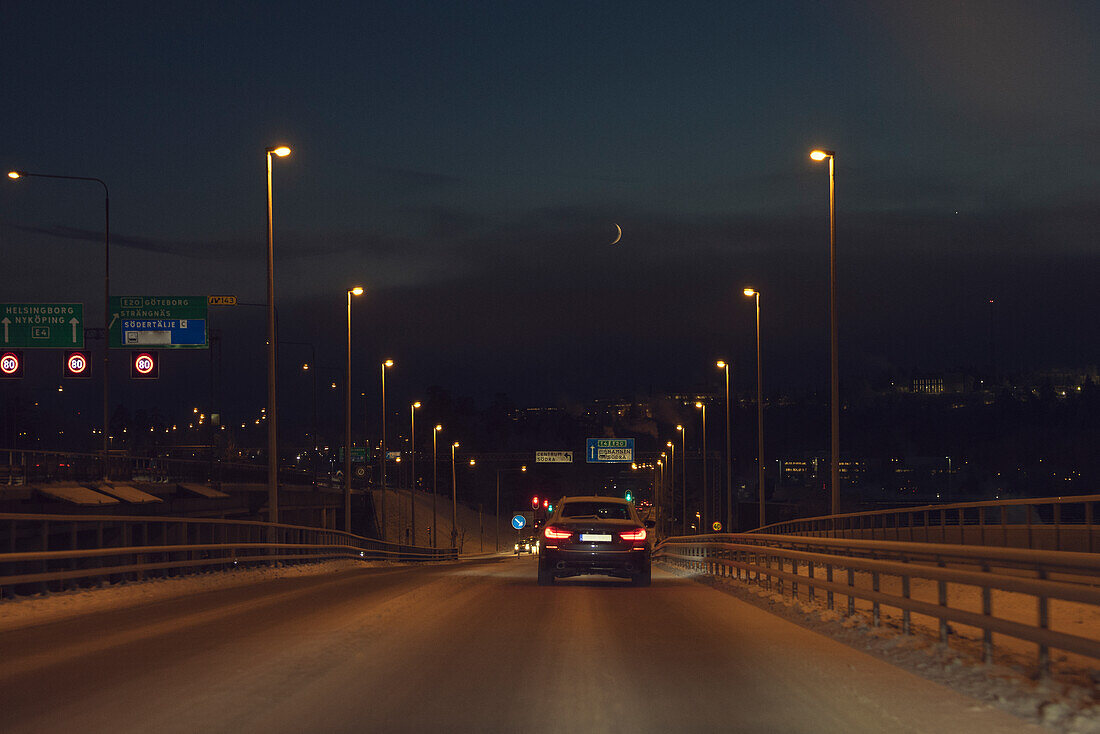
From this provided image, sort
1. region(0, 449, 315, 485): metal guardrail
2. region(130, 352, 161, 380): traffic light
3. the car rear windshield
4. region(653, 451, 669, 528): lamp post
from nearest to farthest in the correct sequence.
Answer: the car rear windshield → region(130, 352, 161, 380): traffic light → region(0, 449, 315, 485): metal guardrail → region(653, 451, 669, 528): lamp post

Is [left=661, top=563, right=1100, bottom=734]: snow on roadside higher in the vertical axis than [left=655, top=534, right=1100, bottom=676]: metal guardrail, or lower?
lower

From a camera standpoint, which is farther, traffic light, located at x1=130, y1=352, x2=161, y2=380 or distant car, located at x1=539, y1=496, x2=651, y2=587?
traffic light, located at x1=130, y1=352, x2=161, y2=380

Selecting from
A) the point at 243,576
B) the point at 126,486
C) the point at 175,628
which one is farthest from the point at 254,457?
the point at 175,628

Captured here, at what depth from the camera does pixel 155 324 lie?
41.9 m

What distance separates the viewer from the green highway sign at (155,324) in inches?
1646

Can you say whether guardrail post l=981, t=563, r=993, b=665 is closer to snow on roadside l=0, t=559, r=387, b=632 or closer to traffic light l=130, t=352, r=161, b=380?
snow on roadside l=0, t=559, r=387, b=632

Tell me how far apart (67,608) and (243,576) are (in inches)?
333

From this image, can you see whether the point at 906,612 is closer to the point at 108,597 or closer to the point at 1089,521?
the point at 1089,521

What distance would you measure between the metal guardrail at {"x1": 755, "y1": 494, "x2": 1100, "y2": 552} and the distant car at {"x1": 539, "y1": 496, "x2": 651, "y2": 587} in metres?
6.09

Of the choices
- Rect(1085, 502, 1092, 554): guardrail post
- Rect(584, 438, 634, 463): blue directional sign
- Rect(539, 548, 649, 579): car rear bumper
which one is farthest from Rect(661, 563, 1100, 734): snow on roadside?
Rect(584, 438, 634, 463): blue directional sign

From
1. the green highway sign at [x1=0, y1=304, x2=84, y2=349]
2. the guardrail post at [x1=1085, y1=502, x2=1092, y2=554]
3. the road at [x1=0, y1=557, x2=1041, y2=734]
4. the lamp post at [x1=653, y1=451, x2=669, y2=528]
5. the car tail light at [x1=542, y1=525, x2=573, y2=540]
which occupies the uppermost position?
the green highway sign at [x1=0, y1=304, x2=84, y2=349]

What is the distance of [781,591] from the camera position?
1820 centimetres

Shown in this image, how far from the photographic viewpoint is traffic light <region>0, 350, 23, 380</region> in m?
41.3

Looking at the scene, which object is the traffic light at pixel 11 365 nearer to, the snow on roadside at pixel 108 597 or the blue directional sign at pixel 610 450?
the snow on roadside at pixel 108 597
